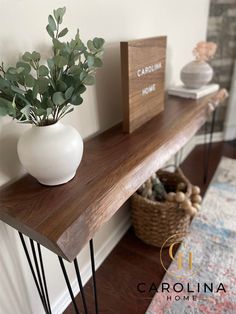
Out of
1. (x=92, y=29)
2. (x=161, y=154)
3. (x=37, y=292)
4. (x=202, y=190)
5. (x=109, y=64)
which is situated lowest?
(x=202, y=190)

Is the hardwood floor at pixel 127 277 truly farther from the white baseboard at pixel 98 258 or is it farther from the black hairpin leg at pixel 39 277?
the black hairpin leg at pixel 39 277

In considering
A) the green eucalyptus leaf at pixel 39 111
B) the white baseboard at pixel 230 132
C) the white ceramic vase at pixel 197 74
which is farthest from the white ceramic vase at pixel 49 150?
the white baseboard at pixel 230 132

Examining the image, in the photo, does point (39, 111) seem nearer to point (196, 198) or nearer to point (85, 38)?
point (85, 38)

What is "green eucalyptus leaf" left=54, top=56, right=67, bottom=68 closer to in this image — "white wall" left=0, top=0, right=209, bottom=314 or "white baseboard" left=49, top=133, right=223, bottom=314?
"white wall" left=0, top=0, right=209, bottom=314

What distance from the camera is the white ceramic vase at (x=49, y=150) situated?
0.74 meters

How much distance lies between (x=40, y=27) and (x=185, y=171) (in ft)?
5.63

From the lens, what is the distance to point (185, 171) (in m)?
2.23

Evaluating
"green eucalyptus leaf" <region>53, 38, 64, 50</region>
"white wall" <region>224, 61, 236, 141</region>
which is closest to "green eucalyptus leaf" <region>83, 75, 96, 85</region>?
"green eucalyptus leaf" <region>53, 38, 64, 50</region>

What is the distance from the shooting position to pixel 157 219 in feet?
4.56

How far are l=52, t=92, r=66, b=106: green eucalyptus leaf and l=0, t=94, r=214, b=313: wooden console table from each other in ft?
0.90

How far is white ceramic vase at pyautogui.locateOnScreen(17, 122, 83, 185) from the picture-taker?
0.74m

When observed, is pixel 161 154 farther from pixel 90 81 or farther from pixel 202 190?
pixel 202 190

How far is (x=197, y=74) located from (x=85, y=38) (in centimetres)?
85

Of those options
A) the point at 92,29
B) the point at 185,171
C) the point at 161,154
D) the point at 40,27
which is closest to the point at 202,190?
the point at 185,171
